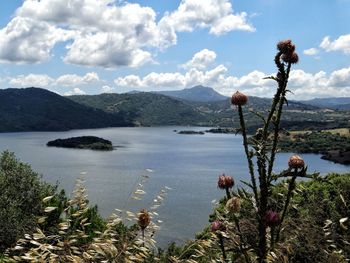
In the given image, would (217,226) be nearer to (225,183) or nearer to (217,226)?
(217,226)

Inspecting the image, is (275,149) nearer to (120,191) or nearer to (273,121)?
(273,121)

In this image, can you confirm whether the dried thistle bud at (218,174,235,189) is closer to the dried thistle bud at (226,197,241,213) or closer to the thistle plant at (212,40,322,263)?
the thistle plant at (212,40,322,263)

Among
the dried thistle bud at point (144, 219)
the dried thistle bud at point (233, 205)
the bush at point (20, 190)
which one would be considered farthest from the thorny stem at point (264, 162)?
the bush at point (20, 190)

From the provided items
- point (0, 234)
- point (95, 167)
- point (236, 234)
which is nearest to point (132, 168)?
point (95, 167)

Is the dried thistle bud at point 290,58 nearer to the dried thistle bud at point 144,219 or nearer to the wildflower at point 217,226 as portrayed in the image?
the wildflower at point 217,226

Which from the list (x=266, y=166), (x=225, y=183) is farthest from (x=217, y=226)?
(x=266, y=166)

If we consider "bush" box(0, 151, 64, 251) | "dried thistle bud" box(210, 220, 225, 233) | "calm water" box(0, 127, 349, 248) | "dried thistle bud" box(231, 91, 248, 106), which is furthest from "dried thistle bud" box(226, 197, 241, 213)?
"bush" box(0, 151, 64, 251)
